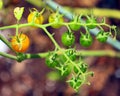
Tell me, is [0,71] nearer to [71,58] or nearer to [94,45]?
[94,45]

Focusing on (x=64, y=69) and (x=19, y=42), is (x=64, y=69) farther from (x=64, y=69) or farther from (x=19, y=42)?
(x=19, y=42)

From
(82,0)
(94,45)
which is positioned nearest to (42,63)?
(94,45)

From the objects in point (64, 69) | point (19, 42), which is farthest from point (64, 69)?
point (19, 42)

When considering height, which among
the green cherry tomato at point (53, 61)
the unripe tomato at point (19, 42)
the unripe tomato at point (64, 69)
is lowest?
the unripe tomato at point (64, 69)

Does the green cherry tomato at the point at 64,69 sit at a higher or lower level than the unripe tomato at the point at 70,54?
lower

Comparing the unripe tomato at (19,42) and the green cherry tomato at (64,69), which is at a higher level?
the unripe tomato at (19,42)

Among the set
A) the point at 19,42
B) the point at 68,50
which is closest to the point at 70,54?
the point at 68,50

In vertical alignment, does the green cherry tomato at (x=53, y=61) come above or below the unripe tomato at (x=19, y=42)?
below

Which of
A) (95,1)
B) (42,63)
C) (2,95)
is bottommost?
(2,95)

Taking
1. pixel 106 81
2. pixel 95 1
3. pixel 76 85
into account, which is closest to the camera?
pixel 76 85

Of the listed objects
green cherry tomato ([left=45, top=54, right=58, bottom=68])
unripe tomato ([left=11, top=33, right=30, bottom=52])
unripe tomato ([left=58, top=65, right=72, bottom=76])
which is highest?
unripe tomato ([left=11, top=33, right=30, bottom=52])

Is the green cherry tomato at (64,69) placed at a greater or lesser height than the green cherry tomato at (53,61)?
lesser
